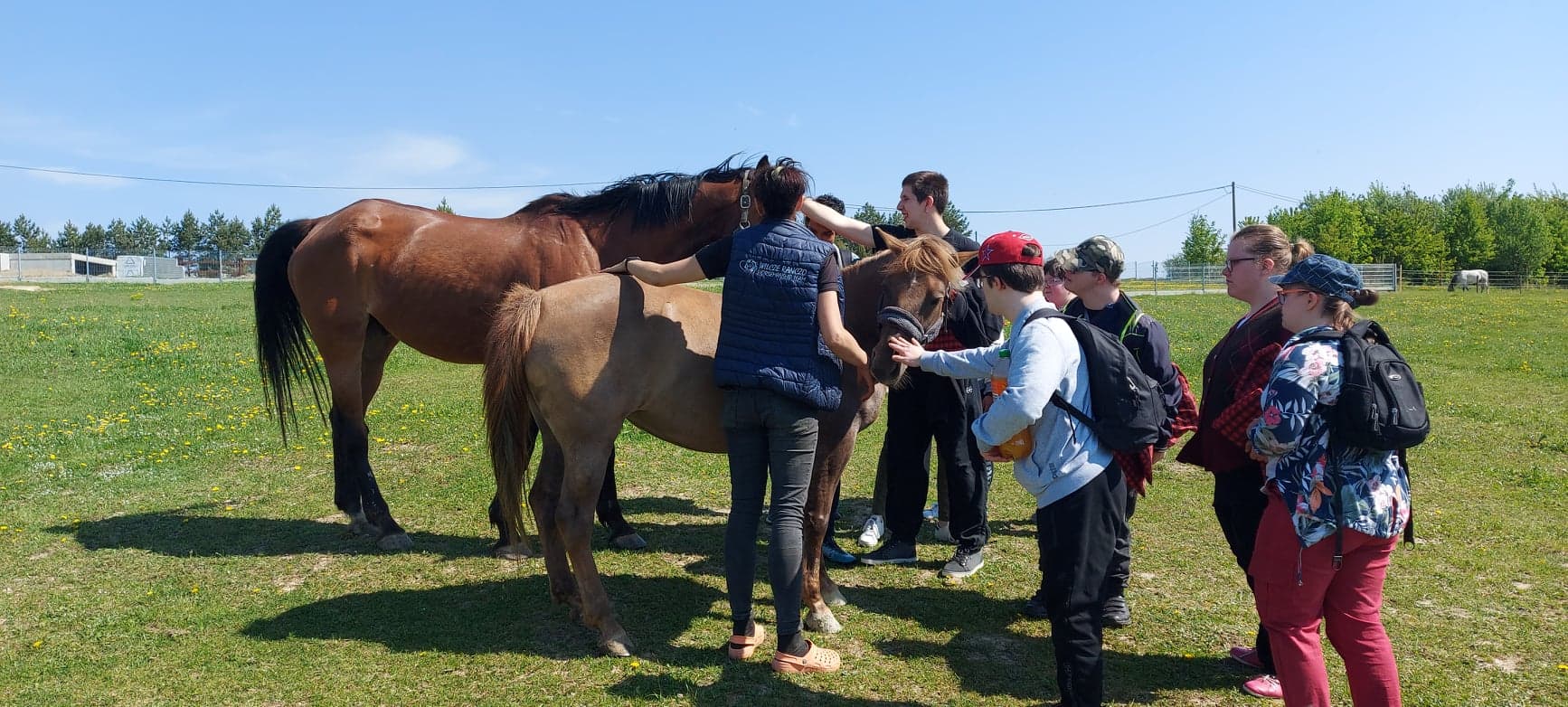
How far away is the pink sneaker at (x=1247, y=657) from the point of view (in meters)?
3.97

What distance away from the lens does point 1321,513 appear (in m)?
2.81

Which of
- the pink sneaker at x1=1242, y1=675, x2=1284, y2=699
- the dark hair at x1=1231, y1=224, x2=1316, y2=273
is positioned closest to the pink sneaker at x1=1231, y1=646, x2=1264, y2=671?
the pink sneaker at x1=1242, y1=675, x2=1284, y2=699

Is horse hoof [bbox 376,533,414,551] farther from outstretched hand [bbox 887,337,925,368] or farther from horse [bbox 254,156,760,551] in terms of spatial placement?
outstretched hand [bbox 887,337,925,368]

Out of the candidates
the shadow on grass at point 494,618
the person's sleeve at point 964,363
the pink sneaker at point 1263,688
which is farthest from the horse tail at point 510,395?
the pink sneaker at point 1263,688

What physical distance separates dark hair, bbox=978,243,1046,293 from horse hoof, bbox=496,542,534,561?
356cm

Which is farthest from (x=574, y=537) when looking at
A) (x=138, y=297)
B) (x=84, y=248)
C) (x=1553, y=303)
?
(x=84, y=248)

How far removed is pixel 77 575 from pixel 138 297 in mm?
27349

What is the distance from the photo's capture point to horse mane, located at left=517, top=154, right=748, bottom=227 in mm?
5848

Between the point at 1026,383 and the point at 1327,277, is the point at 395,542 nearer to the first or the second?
the point at 1026,383

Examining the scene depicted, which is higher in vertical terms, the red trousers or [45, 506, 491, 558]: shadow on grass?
the red trousers

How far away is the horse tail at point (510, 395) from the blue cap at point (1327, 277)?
9.96 feet

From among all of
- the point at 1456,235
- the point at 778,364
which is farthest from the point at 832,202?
the point at 1456,235

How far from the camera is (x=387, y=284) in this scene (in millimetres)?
5844

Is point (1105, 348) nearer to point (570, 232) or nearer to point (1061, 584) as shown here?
point (1061, 584)
